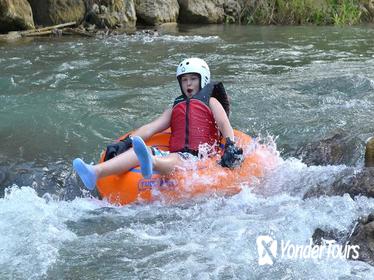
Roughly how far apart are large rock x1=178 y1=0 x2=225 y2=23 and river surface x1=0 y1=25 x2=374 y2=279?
15.9 ft

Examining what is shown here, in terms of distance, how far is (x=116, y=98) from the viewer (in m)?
7.66

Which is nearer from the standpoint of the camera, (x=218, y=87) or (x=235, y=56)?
(x=218, y=87)

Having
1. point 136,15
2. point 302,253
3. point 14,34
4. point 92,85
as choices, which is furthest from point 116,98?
point 136,15

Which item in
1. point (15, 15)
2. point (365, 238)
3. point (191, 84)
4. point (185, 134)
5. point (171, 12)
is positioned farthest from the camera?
point (171, 12)

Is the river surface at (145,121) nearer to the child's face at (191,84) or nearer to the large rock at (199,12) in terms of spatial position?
the child's face at (191,84)

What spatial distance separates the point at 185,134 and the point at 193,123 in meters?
0.13

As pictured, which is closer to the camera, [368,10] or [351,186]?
[351,186]

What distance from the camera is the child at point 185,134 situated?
15.0 ft

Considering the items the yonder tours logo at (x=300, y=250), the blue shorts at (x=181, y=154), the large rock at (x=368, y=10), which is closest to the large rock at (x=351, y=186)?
the yonder tours logo at (x=300, y=250)

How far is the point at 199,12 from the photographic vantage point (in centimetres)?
1683

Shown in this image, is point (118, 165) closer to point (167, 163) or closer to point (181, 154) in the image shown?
point (167, 163)

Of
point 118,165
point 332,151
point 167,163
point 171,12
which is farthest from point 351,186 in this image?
point 171,12

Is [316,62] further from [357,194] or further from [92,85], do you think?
[357,194]

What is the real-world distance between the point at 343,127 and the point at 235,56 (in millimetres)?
4839
